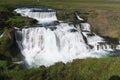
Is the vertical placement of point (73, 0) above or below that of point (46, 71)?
below

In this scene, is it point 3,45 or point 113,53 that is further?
point 113,53

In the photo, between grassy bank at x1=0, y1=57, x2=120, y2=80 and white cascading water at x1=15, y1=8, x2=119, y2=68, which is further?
white cascading water at x1=15, y1=8, x2=119, y2=68

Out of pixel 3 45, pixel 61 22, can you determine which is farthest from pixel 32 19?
pixel 3 45

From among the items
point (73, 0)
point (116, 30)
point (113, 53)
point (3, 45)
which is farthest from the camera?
point (73, 0)

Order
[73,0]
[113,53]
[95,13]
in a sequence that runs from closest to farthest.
Result: 1. [113,53]
2. [95,13]
3. [73,0]

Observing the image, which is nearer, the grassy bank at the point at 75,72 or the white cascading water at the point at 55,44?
the grassy bank at the point at 75,72

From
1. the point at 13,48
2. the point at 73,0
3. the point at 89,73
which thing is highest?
the point at 89,73

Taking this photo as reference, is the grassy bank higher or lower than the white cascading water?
higher

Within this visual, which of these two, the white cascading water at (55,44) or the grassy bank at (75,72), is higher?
the grassy bank at (75,72)

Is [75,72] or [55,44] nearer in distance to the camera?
[75,72]

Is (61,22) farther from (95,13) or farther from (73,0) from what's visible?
(73,0)

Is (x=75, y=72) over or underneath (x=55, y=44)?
over
